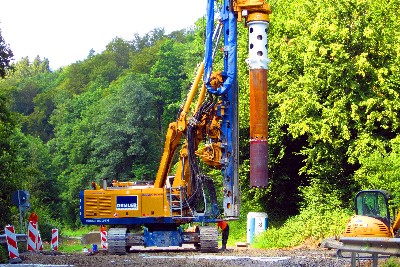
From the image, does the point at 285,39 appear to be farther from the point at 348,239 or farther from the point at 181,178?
the point at 348,239

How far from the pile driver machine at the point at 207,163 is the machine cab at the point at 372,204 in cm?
907

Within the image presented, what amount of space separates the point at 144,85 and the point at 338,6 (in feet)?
168

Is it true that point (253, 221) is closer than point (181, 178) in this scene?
No

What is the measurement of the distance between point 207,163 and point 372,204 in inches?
422

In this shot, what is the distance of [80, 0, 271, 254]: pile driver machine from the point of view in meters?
31.0

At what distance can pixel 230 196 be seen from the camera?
31.6m

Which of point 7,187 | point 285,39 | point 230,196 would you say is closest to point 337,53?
point 285,39

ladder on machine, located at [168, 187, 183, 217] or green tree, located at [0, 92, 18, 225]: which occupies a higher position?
green tree, located at [0, 92, 18, 225]

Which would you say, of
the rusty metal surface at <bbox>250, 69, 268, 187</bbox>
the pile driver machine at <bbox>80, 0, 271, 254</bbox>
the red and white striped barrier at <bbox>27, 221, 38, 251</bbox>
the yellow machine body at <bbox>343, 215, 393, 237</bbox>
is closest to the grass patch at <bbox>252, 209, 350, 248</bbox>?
the pile driver machine at <bbox>80, 0, 271, 254</bbox>

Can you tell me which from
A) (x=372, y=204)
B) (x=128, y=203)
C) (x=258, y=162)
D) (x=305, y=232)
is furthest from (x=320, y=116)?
(x=372, y=204)

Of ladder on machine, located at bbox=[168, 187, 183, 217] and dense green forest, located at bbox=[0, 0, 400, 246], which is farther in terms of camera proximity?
dense green forest, located at bbox=[0, 0, 400, 246]

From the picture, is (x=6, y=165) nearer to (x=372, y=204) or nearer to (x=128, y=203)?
(x=128, y=203)

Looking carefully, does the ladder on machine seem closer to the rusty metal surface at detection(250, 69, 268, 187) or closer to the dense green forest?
the rusty metal surface at detection(250, 69, 268, 187)

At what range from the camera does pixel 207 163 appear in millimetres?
32000
